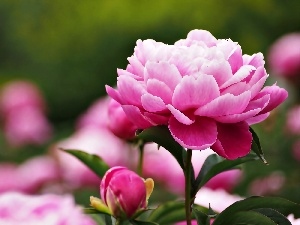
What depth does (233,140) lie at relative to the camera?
1006 millimetres

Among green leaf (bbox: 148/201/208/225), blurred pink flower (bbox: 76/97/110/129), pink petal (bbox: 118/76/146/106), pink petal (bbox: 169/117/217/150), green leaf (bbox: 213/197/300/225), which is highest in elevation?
pink petal (bbox: 118/76/146/106)

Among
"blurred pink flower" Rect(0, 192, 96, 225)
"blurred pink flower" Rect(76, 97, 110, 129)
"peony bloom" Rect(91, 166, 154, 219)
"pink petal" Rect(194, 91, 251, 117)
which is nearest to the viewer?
"pink petal" Rect(194, 91, 251, 117)

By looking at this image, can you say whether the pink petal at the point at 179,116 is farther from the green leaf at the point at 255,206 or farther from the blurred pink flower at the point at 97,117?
the blurred pink flower at the point at 97,117

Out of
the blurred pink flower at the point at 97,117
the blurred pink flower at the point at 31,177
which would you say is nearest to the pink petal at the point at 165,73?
the blurred pink flower at the point at 31,177

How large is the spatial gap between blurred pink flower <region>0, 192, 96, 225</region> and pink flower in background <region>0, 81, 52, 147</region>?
8.95 ft

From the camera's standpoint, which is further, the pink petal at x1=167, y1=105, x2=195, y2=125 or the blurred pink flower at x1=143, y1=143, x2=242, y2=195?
the blurred pink flower at x1=143, y1=143, x2=242, y2=195

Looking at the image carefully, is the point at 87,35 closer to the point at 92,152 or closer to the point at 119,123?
the point at 92,152

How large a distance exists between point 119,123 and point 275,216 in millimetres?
319

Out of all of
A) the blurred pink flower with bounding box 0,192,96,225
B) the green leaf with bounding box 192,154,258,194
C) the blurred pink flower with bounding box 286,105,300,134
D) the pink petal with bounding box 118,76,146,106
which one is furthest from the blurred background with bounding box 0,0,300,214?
the pink petal with bounding box 118,76,146,106

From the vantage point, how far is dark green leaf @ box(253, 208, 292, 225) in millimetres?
1019

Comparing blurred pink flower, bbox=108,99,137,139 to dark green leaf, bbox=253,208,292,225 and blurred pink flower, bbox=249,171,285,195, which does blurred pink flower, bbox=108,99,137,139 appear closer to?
dark green leaf, bbox=253,208,292,225

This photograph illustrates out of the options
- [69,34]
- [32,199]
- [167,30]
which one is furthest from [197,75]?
[69,34]

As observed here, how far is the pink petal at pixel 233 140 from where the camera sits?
3.28 feet

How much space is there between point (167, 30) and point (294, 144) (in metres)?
3.10
